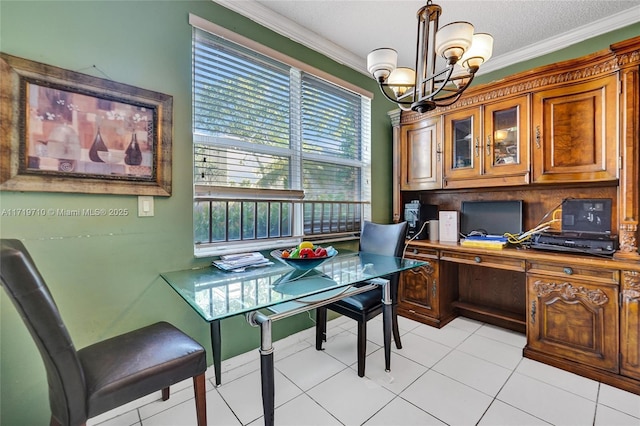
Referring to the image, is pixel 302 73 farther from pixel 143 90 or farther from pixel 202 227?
pixel 202 227

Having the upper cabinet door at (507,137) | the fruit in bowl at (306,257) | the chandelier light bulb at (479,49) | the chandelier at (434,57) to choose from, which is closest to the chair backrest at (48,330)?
the fruit in bowl at (306,257)

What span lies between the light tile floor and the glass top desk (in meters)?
0.21

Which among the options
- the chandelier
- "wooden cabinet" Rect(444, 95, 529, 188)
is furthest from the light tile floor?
the chandelier

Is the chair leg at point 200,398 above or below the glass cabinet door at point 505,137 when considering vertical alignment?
below

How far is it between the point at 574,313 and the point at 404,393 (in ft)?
4.33

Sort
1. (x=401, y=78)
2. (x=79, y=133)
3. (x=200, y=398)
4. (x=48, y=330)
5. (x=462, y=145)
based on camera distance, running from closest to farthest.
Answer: (x=48, y=330)
(x=200, y=398)
(x=79, y=133)
(x=401, y=78)
(x=462, y=145)

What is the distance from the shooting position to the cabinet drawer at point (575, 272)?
178 cm

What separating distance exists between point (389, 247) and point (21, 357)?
7.59ft

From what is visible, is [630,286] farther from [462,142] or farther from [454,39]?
[454,39]

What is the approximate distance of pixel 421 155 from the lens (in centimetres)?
295

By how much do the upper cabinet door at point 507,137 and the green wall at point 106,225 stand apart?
2234mm

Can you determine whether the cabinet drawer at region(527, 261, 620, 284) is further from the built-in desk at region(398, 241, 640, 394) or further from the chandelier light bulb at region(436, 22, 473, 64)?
the chandelier light bulb at region(436, 22, 473, 64)

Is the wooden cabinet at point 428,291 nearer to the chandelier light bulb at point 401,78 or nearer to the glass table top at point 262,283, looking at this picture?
the glass table top at point 262,283

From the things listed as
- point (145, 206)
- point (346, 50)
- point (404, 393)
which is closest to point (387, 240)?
point (404, 393)
